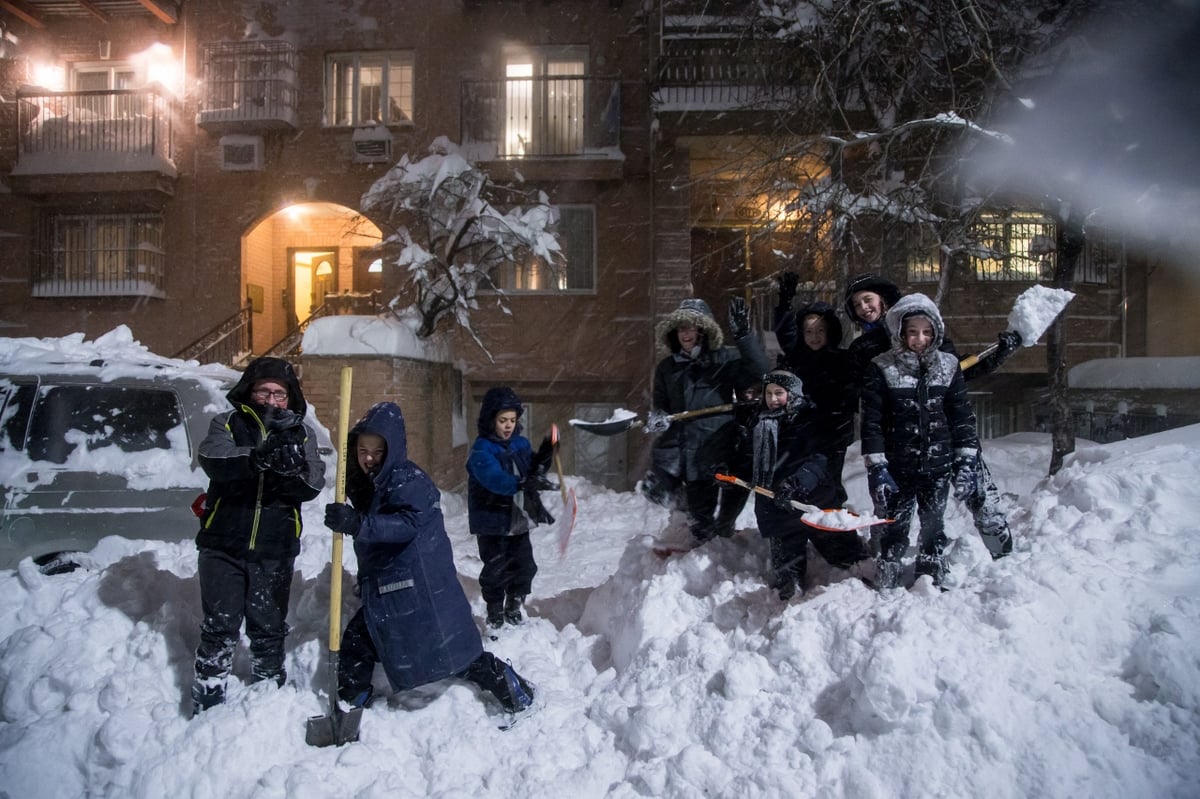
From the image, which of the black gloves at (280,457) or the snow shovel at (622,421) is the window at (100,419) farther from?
the snow shovel at (622,421)

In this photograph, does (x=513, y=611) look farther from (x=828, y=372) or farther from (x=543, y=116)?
(x=543, y=116)

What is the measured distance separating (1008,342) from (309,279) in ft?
43.1

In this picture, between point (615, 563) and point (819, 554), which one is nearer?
point (819, 554)

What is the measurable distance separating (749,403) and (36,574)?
4197 mm

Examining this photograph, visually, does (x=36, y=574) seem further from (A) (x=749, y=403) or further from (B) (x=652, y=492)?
(A) (x=749, y=403)

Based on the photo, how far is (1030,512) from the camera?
3.79 meters

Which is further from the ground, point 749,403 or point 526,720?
point 749,403

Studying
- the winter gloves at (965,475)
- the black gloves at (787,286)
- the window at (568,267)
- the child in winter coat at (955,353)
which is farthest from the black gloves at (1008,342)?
the window at (568,267)

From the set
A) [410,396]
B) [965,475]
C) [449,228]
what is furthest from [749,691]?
[449,228]

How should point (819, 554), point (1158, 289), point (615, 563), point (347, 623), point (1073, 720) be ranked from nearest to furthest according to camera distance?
point (1073, 720) < point (347, 623) < point (819, 554) < point (615, 563) < point (1158, 289)

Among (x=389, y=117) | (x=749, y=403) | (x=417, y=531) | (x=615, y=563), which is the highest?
(x=389, y=117)

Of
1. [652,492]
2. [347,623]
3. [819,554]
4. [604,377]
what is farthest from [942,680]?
[604,377]

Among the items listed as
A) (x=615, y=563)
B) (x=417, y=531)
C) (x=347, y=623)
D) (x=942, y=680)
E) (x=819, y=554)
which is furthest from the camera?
(x=615, y=563)

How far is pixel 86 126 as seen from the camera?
39.9 ft
